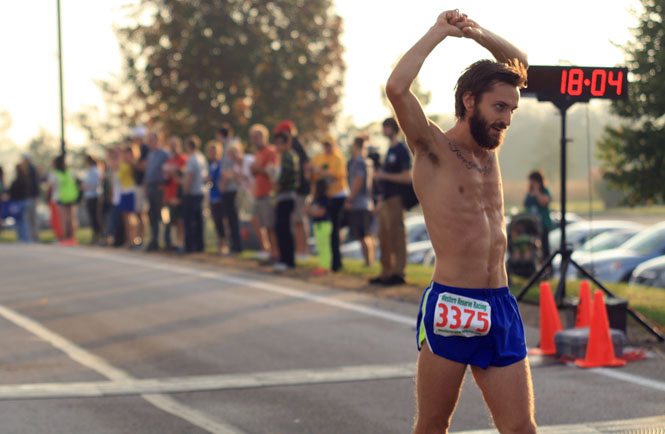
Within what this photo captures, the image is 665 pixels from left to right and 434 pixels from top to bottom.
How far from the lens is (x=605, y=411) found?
21.5ft

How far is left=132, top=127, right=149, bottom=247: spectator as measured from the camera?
61.9 ft

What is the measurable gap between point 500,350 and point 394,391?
3.24 metres

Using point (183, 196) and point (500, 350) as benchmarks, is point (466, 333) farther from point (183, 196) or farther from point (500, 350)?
point (183, 196)

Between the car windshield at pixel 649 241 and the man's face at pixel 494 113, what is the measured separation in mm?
13343

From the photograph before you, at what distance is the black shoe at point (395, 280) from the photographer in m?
12.8

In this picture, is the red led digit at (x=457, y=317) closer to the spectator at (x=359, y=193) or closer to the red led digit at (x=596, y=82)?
the red led digit at (x=596, y=82)

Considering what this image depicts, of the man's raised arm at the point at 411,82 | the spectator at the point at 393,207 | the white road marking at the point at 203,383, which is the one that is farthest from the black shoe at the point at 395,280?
the man's raised arm at the point at 411,82

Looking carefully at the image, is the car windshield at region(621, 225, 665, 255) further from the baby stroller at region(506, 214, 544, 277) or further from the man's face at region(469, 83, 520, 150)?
the man's face at region(469, 83, 520, 150)

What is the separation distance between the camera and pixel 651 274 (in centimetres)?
1465

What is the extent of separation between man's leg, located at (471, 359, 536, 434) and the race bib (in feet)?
0.55

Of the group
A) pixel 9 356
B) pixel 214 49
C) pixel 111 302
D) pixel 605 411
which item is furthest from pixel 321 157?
pixel 214 49

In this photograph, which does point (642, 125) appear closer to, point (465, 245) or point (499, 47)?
point (499, 47)

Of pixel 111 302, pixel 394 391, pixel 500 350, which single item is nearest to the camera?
pixel 500 350

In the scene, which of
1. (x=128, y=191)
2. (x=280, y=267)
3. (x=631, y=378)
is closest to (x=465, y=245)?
(x=631, y=378)
